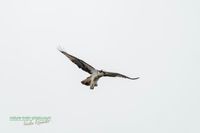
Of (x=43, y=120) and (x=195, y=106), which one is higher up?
(x=195, y=106)

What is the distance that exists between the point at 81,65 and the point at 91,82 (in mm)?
837

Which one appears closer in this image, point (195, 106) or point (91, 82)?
point (91, 82)

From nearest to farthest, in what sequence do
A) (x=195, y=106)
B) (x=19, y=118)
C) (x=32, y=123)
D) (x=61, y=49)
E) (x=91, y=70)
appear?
1. (x=61, y=49)
2. (x=91, y=70)
3. (x=32, y=123)
4. (x=19, y=118)
5. (x=195, y=106)

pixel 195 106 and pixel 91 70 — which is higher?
pixel 195 106

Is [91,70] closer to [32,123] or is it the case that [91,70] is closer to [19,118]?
[32,123]

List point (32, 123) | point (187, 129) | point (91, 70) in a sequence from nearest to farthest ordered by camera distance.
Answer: point (91, 70)
point (32, 123)
point (187, 129)

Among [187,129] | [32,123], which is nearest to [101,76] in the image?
[32,123]

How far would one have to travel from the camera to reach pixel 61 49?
108 ft

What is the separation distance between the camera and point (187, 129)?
5006cm

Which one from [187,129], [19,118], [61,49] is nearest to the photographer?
[61,49]

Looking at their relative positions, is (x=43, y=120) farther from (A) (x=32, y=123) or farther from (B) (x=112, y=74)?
(B) (x=112, y=74)

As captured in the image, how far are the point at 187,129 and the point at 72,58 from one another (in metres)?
17.6

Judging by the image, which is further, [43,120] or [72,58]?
[43,120]

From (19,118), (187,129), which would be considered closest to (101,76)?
(19,118)
